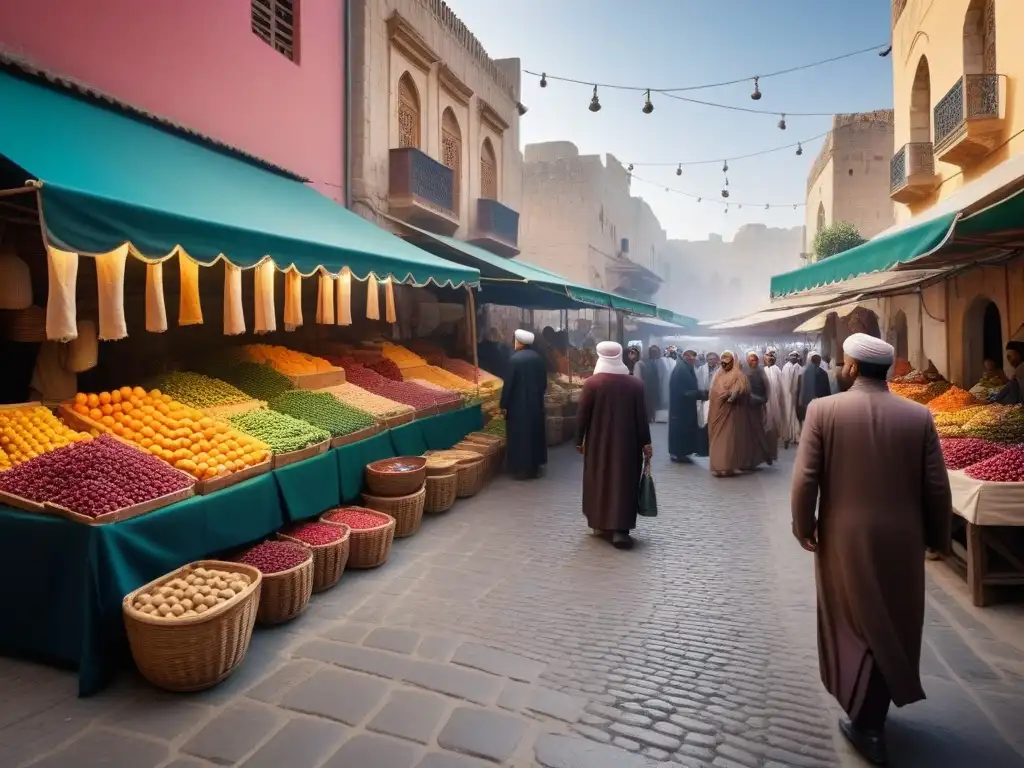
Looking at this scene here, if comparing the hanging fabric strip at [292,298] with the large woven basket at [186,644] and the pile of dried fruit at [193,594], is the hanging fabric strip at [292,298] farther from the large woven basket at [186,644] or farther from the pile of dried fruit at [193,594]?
the large woven basket at [186,644]

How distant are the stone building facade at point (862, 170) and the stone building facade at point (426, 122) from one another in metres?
11.2

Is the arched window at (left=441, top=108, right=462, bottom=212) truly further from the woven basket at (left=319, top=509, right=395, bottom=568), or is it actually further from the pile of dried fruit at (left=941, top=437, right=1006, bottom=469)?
the pile of dried fruit at (left=941, top=437, right=1006, bottom=469)

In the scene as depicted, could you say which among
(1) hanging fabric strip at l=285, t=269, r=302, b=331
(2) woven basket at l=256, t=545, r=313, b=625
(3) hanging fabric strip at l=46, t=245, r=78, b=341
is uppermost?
(1) hanging fabric strip at l=285, t=269, r=302, b=331

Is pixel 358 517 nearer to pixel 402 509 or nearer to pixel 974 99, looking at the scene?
pixel 402 509

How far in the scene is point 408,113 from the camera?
11.5 m

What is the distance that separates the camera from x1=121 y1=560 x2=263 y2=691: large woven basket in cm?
305

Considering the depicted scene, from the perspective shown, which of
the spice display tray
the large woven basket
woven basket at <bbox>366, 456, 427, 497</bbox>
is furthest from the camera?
woven basket at <bbox>366, 456, 427, 497</bbox>

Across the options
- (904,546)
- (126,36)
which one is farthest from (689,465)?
(126,36)

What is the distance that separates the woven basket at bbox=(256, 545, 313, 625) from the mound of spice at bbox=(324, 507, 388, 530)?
0.98 meters

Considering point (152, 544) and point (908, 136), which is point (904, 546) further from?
point (908, 136)

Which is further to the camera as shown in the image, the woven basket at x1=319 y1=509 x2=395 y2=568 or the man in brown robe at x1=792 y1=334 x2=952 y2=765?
the woven basket at x1=319 y1=509 x2=395 y2=568

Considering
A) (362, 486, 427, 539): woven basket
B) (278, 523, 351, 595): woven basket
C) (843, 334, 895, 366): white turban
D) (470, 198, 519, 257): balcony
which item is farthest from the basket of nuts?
(470, 198, 519, 257): balcony

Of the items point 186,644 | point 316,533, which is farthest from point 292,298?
point 186,644

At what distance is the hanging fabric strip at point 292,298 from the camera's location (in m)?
5.81
